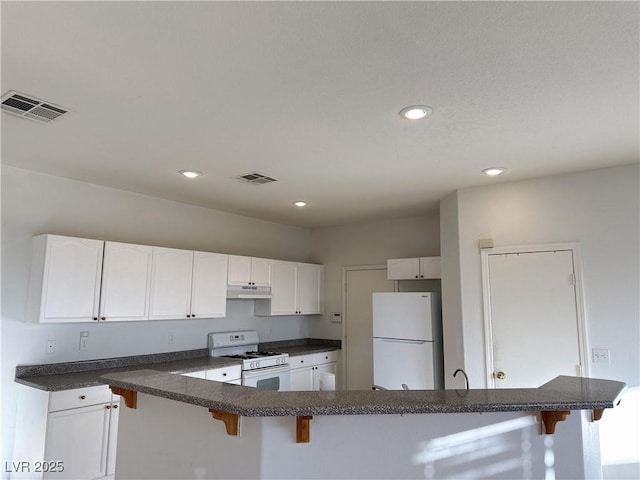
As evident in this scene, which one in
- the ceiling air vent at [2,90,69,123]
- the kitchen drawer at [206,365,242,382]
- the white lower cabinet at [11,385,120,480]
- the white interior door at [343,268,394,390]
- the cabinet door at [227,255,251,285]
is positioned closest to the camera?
the ceiling air vent at [2,90,69,123]

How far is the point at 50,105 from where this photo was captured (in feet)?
7.92

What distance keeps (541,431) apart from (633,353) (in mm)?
1991

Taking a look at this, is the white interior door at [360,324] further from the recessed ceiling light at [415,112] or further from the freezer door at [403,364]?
the recessed ceiling light at [415,112]

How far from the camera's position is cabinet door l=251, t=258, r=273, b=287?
525 cm

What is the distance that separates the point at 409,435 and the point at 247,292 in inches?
142

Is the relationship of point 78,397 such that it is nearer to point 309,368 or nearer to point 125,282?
point 125,282

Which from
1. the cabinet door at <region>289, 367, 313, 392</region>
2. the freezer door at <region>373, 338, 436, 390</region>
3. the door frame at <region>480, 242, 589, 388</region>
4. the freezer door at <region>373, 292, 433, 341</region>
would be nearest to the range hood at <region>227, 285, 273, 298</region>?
the cabinet door at <region>289, 367, 313, 392</region>

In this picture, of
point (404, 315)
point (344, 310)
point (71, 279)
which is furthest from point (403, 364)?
point (71, 279)

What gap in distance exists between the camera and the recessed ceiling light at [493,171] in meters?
3.57

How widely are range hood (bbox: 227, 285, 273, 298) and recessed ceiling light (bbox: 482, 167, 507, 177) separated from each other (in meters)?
3.00

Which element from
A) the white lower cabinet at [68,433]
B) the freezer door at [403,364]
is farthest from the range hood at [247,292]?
the white lower cabinet at [68,433]

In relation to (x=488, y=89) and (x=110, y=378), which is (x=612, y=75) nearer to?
(x=488, y=89)

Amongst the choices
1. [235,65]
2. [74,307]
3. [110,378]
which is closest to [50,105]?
[235,65]

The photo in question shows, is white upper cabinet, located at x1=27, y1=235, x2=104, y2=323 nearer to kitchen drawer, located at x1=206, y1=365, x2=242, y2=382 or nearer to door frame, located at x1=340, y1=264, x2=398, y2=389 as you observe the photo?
kitchen drawer, located at x1=206, y1=365, x2=242, y2=382
